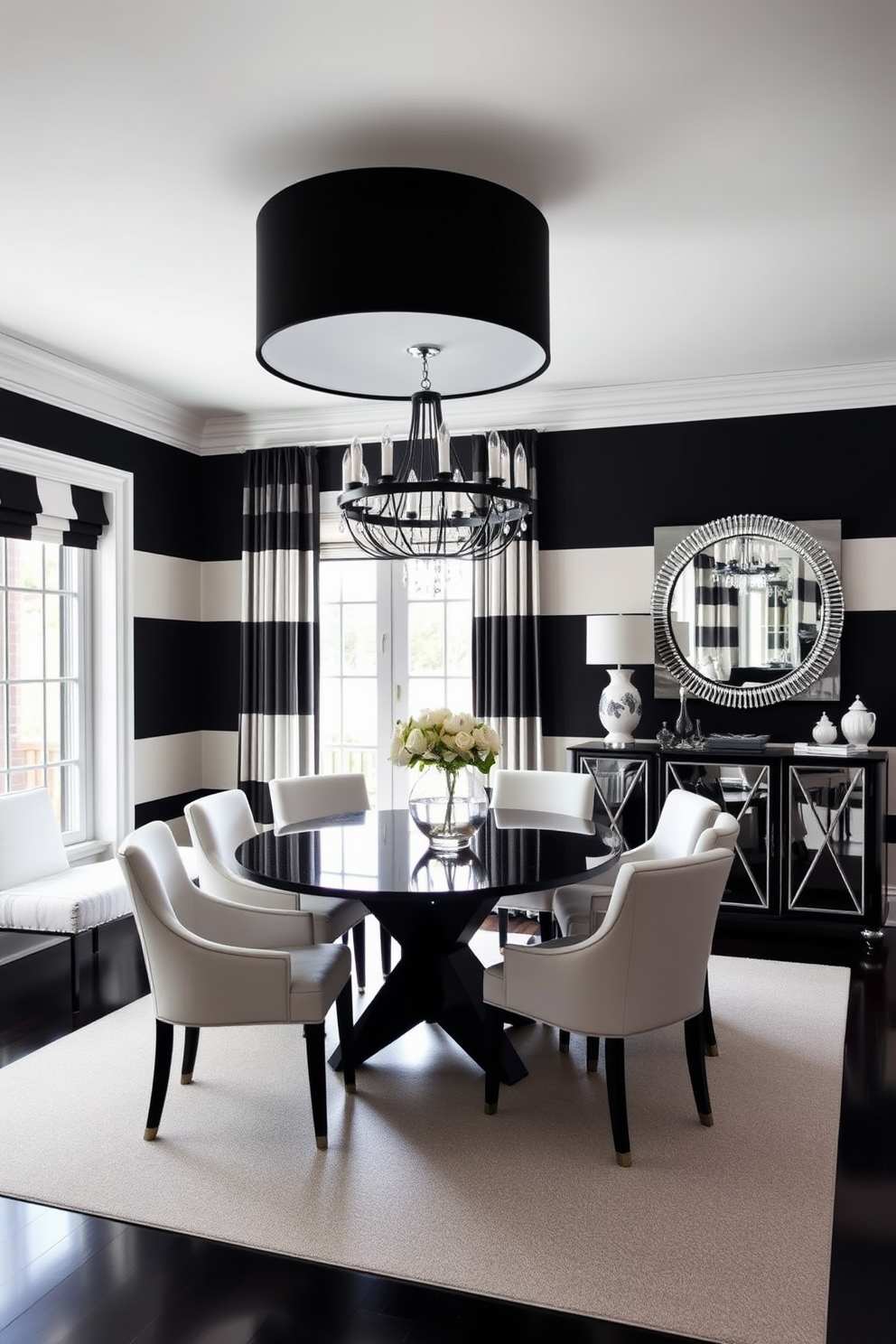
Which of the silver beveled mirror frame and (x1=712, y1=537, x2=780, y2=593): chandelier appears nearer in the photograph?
the silver beveled mirror frame

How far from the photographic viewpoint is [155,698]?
229 inches

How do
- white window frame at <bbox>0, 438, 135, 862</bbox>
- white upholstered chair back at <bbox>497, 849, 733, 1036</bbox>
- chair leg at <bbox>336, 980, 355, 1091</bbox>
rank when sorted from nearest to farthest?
1. white upholstered chair back at <bbox>497, 849, 733, 1036</bbox>
2. chair leg at <bbox>336, 980, 355, 1091</bbox>
3. white window frame at <bbox>0, 438, 135, 862</bbox>

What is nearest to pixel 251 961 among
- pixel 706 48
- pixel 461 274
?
pixel 461 274

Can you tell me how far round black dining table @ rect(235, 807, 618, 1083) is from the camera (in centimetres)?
303

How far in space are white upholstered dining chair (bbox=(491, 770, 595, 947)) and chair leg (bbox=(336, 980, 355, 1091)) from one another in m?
1.15

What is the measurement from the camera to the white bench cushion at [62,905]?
401cm

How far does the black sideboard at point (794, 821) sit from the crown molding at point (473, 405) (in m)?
1.80

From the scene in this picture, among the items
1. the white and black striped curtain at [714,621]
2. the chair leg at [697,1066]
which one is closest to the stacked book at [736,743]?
the white and black striped curtain at [714,621]

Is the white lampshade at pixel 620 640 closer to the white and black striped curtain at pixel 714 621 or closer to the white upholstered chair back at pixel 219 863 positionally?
the white and black striped curtain at pixel 714 621

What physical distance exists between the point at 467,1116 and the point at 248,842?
117 centimetres

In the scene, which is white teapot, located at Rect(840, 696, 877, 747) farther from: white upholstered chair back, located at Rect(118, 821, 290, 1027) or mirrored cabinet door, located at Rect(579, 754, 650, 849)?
white upholstered chair back, located at Rect(118, 821, 290, 1027)

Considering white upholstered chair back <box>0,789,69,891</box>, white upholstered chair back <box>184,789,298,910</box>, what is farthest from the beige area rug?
white upholstered chair back <box>0,789,69,891</box>

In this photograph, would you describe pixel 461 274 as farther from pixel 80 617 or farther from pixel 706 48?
pixel 80 617

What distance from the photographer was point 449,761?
11.3ft
